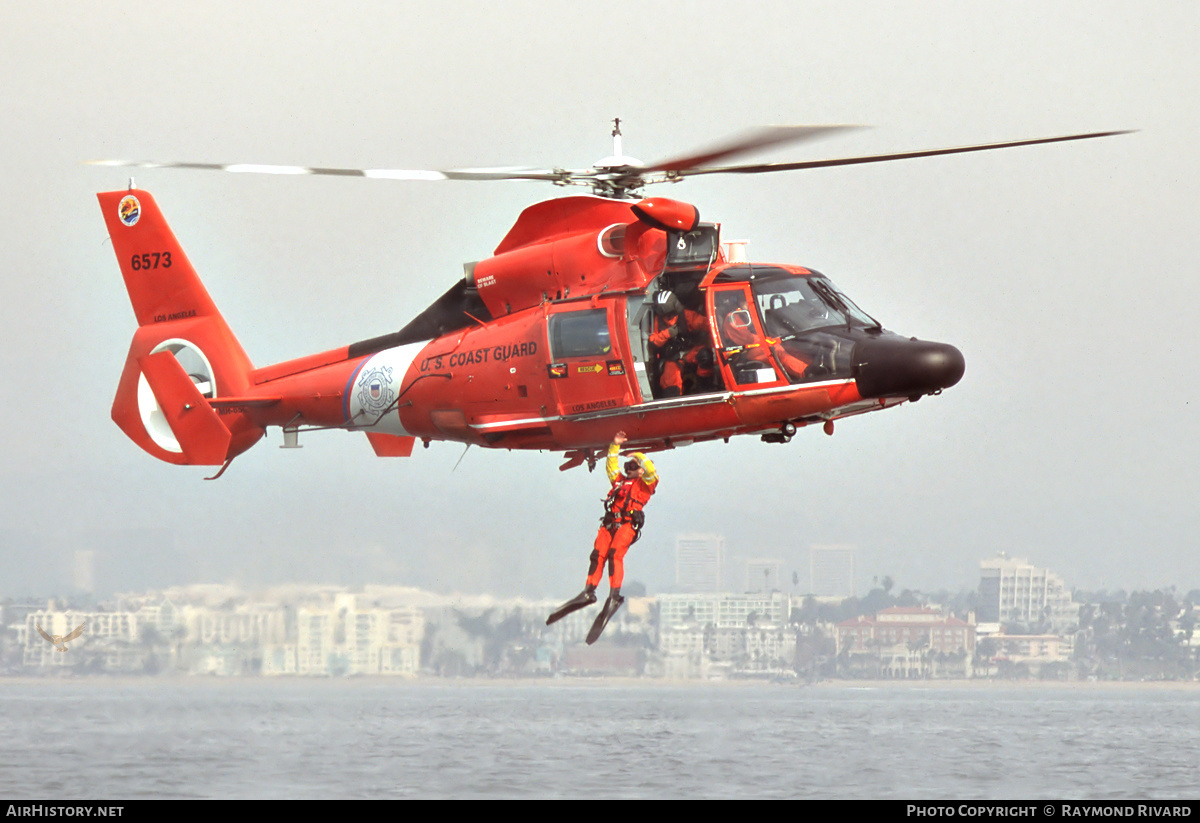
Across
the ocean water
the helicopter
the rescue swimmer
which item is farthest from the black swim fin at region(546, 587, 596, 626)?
the ocean water

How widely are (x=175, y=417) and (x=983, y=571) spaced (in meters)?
87.6

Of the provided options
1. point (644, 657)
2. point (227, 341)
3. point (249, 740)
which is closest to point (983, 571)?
point (644, 657)

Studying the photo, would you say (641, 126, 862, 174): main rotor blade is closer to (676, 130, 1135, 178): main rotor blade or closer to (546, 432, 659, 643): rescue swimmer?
(676, 130, 1135, 178): main rotor blade

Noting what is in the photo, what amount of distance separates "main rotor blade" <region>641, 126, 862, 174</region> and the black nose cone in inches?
73.2

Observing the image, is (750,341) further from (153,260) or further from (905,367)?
(153,260)

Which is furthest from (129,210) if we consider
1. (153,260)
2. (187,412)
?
(187,412)

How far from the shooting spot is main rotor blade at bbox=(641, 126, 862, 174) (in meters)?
11.3

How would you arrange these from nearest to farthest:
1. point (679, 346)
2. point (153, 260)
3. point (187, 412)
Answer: point (679, 346)
point (187, 412)
point (153, 260)

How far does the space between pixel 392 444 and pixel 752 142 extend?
5.47 metres

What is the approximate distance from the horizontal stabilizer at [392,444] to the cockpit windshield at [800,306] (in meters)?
4.44

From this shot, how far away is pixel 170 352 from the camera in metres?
16.3

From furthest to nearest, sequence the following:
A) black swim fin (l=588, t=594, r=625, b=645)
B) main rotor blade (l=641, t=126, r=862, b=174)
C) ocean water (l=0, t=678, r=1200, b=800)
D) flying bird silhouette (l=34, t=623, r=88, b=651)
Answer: flying bird silhouette (l=34, t=623, r=88, b=651) < ocean water (l=0, t=678, r=1200, b=800) < black swim fin (l=588, t=594, r=625, b=645) < main rotor blade (l=641, t=126, r=862, b=174)

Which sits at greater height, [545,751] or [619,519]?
[619,519]
